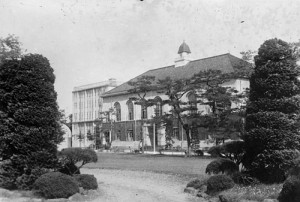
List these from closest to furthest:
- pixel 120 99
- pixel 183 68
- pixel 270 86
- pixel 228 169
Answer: pixel 270 86, pixel 228 169, pixel 183 68, pixel 120 99

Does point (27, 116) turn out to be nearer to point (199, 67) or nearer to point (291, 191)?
point (291, 191)

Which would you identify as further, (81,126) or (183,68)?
(81,126)

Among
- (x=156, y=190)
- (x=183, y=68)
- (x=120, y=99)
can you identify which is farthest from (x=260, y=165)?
(x=120, y=99)

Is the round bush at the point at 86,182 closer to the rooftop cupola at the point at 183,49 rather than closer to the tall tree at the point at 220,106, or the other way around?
the tall tree at the point at 220,106

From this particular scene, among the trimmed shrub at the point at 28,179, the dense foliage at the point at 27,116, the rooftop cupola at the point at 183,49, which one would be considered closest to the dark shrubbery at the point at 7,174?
the dense foliage at the point at 27,116

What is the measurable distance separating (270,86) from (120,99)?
5566cm

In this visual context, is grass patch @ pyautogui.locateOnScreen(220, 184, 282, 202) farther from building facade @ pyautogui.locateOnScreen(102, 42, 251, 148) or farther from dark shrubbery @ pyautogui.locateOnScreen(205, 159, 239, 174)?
building facade @ pyautogui.locateOnScreen(102, 42, 251, 148)

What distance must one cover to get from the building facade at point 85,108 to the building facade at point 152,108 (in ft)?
56.5

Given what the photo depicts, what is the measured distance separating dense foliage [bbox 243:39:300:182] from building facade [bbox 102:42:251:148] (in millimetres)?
33975

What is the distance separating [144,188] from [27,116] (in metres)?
4.92

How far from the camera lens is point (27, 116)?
12.4 m

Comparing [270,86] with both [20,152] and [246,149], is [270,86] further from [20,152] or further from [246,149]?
[20,152]

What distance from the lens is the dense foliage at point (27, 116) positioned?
12.4 metres

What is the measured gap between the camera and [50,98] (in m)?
12.9
